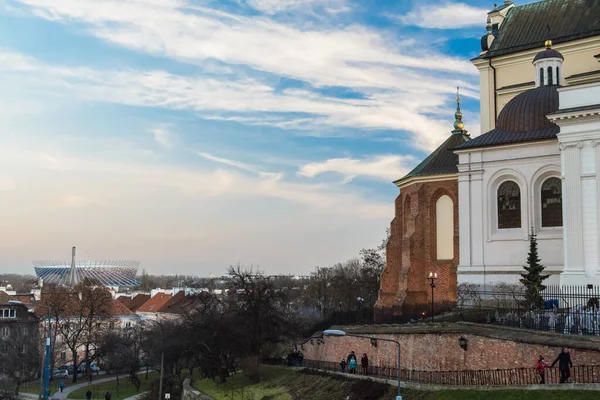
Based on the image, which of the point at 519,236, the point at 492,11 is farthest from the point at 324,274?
the point at 519,236

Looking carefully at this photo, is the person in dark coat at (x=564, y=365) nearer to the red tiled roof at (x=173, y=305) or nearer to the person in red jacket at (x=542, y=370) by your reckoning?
the person in red jacket at (x=542, y=370)

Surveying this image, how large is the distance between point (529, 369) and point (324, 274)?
315 feet

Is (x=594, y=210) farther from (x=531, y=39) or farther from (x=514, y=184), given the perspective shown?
(x=531, y=39)

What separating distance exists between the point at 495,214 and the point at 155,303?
7997 centimetres

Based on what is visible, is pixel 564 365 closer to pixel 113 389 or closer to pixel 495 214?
pixel 495 214

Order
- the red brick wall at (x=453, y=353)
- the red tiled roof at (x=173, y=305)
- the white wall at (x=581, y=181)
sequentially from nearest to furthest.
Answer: the red brick wall at (x=453, y=353) < the white wall at (x=581, y=181) < the red tiled roof at (x=173, y=305)

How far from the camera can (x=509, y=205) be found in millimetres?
41000

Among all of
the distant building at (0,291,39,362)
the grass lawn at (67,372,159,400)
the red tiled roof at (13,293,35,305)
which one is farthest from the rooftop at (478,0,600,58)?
the red tiled roof at (13,293,35,305)

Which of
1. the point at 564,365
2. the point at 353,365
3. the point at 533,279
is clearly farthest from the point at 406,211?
the point at 564,365

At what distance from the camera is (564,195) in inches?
1428

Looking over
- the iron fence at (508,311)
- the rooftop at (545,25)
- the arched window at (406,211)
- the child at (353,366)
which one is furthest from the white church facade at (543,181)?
the child at (353,366)

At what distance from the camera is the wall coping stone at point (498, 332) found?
83.6 feet

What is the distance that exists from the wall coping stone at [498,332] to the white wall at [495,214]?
25.0ft

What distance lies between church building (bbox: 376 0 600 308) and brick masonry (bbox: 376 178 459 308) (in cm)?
7
